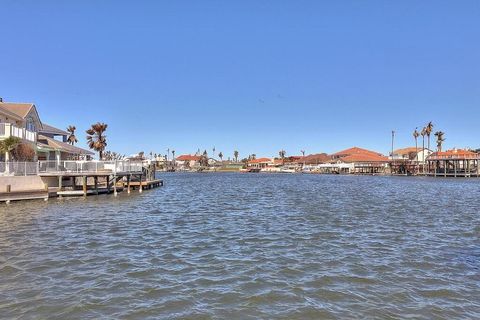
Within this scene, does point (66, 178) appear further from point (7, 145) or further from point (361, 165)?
point (361, 165)

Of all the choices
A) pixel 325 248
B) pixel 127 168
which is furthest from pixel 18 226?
pixel 127 168

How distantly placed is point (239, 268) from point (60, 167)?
29.3 m

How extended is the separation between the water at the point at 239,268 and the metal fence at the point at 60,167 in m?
12.6

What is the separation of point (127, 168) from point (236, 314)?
37.5 m

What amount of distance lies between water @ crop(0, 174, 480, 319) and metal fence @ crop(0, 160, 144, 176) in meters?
12.6

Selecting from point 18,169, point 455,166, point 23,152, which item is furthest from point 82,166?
point 455,166

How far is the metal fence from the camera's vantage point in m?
32.4

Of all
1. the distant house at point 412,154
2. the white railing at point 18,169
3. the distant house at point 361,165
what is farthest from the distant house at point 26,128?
the distant house at point 412,154

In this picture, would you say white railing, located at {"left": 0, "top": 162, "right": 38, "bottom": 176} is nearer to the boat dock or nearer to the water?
the boat dock

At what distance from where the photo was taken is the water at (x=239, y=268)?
8805 mm

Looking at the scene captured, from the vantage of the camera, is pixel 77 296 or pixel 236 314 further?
pixel 77 296

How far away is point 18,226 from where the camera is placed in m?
19.7

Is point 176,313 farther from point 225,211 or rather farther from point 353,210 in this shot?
point 353,210

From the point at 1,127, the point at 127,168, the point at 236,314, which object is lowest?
the point at 236,314
